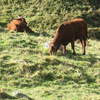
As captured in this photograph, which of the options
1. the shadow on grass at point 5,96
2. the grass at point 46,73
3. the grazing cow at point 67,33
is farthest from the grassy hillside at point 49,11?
the shadow on grass at point 5,96

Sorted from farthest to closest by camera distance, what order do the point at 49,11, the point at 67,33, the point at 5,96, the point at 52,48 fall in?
the point at 49,11 → the point at 67,33 → the point at 52,48 → the point at 5,96

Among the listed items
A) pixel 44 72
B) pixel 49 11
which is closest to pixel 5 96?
pixel 44 72

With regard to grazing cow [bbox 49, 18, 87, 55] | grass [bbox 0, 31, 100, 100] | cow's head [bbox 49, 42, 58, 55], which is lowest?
grass [bbox 0, 31, 100, 100]

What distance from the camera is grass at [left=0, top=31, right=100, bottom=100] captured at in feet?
26.4

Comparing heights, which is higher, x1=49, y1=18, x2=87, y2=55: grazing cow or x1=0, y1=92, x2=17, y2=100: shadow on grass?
x1=49, y1=18, x2=87, y2=55: grazing cow

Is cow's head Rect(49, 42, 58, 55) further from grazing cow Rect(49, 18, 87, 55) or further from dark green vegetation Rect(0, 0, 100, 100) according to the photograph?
dark green vegetation Rect(0, 0, 100, 100)

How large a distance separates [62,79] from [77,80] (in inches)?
28.9

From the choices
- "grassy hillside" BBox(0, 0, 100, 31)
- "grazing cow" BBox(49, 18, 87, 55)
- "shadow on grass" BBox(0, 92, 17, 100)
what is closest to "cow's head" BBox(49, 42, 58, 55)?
"grazing cow" BBox(49, 18, 87, 55)

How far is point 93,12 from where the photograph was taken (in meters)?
31.0

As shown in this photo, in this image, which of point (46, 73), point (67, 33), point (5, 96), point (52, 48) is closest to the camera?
point (5, 96)

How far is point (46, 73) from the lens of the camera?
945cm

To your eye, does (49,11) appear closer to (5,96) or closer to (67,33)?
(67,33)

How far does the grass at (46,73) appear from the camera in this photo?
8039 millimetres

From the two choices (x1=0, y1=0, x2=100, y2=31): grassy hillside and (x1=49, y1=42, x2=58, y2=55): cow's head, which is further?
(x1=0, y1=0, x2=100, y2=31): grassy hillside
